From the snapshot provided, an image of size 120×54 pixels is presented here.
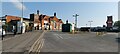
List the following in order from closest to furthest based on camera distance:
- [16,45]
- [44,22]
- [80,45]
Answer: [80,45] < [16,45] < [44,22]

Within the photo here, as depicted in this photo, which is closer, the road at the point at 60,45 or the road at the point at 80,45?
the road at the point at 60,45

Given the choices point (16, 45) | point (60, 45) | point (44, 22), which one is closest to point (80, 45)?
point (60, 45)

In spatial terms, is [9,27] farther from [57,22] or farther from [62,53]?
[62,53]

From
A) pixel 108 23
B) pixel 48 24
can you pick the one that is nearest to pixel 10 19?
pixel 48 24

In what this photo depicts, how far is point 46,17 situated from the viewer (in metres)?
142

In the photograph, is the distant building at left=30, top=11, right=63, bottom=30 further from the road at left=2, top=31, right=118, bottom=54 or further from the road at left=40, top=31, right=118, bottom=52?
the road at left=40, top=31, right=118, bottom=52

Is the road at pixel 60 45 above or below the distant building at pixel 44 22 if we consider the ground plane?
below

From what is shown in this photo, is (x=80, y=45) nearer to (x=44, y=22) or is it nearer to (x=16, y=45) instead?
(x=16, y=45)

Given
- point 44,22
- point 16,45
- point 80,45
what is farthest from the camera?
point 44,22

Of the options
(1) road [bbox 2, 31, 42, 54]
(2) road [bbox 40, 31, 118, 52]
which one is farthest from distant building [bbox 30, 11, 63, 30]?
(2) road [bbox 40, 31, 118, 52]

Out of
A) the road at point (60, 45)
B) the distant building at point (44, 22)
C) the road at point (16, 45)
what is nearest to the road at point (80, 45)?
the road at point (60, 45)

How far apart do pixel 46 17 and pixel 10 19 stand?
33445 millimetres

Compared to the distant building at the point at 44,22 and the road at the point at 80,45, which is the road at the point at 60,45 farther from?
the distant building at the point at 44,22

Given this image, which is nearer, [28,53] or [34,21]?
[28,53]
